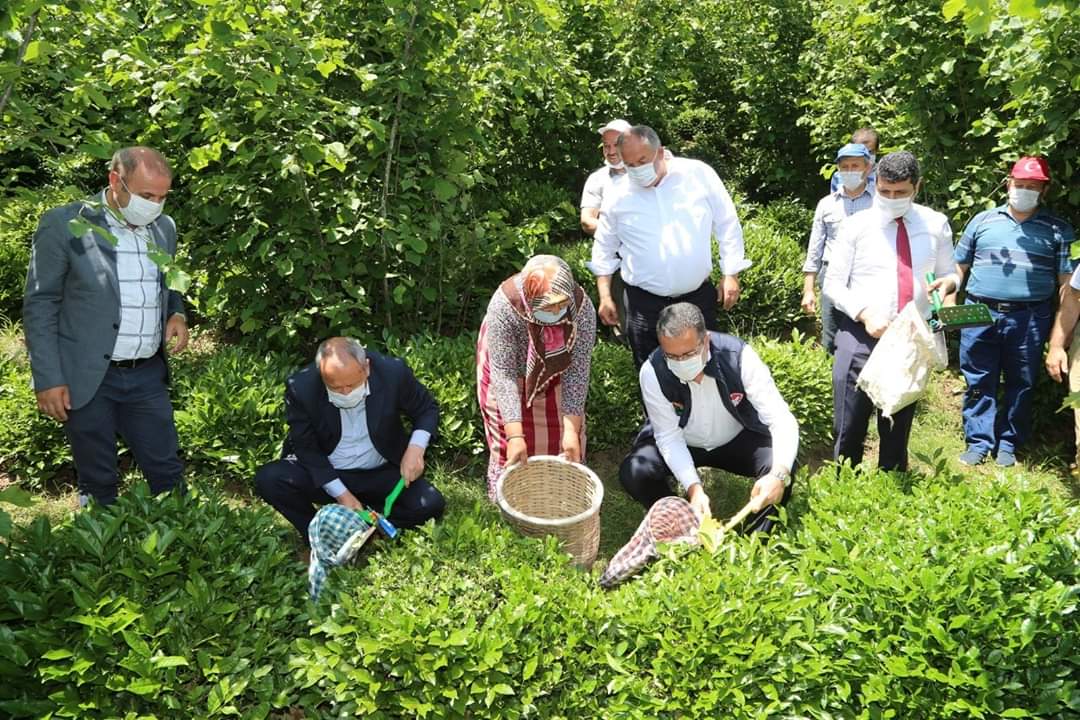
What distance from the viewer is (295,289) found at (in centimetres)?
540

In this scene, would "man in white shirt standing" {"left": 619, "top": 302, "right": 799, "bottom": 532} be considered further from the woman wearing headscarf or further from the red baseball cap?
the red baseball cap

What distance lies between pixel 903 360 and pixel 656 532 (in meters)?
1.42

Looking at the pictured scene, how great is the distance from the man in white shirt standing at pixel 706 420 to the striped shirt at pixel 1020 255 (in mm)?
2001

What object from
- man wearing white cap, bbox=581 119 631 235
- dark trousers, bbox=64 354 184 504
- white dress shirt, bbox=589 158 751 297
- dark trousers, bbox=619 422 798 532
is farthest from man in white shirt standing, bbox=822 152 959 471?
dark trousers, bbox=64 354 184 504

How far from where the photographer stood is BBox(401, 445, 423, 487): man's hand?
3.91 meters

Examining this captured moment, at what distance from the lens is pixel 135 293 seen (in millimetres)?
3883

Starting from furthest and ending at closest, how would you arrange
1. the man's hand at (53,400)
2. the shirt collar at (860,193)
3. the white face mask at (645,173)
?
1. the shirt collar at (860,193)
2. the white face mask at (645,173)
3. the man's hand at (53,400)

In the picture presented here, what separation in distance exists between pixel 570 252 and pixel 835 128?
2.79 m

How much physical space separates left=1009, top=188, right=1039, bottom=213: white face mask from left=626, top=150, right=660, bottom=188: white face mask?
85.4 inches

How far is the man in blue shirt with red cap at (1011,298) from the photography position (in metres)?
4.85

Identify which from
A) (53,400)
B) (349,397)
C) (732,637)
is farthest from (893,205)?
(53,400)

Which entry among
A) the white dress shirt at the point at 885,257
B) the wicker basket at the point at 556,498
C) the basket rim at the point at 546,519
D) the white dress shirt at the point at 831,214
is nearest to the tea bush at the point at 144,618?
the basket rim at the point at 546,519

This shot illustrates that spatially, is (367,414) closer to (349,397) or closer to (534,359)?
(349,397)

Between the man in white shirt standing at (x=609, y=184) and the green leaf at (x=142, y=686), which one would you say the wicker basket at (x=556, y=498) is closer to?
the green leaf at (x=142, y=686)
